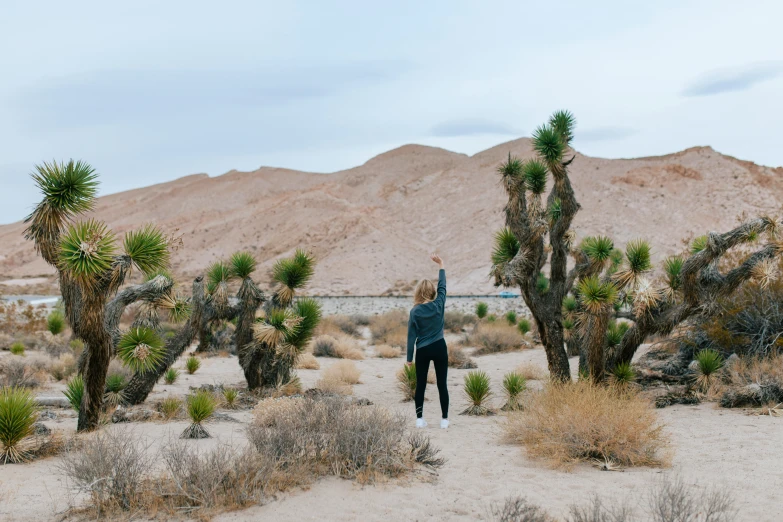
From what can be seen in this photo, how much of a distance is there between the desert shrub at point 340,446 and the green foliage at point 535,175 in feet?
21.1

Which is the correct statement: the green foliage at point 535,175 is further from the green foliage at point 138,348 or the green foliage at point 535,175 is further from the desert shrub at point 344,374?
the green foliage at point 138,348

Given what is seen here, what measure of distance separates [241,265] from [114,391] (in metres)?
2.89

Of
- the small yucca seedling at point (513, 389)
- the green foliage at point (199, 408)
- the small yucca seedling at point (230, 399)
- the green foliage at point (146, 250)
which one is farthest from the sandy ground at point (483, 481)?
the green foliage at point (146, 250)

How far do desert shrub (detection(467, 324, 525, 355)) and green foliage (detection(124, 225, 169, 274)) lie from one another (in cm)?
1280

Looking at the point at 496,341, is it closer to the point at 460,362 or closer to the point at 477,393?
the point at 460,362

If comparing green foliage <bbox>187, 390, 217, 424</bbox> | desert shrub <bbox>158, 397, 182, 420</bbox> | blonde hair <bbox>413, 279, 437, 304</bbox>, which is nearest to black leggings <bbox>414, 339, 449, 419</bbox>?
blonde hair <bbox>413, 279, 437, 304</bbox>

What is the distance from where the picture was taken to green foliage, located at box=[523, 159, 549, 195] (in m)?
11.8

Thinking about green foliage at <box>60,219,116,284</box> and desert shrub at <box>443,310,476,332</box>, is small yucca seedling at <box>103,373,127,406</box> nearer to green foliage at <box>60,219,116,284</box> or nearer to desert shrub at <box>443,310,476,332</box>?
green foliage at <box>60,219,116,284</box>

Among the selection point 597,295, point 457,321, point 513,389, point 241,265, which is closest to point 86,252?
point 241,265

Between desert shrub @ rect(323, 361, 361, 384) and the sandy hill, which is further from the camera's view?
the sandy hill

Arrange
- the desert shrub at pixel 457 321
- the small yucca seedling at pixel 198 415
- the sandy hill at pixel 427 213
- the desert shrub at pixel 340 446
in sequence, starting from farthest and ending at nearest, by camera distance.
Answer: the sandy hill at pixel 427 213 → the desert shrub at pixel 457 321 → the small yucca seedling at pixel 198 415 → the desert shrub at pixel 340 446

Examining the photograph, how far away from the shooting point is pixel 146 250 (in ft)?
26.2

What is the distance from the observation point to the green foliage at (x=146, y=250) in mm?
7938

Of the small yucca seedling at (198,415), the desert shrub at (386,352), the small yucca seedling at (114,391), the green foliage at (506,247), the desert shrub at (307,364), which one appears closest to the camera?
the small yucca seedling at (198,415)
